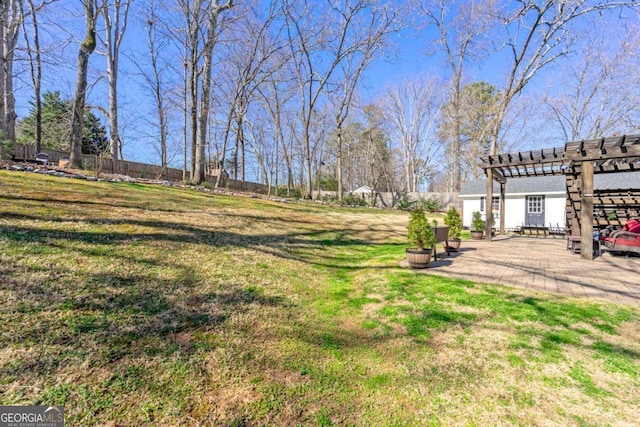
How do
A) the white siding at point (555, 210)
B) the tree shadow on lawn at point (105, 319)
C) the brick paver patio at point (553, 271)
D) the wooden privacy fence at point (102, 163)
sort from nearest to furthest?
the tree shadow on lawn at point (105, 319) < the brick paver patio at point (553, 271) < the wooden privacy fence at point (102, 163) < the white siding at point (555, 210)

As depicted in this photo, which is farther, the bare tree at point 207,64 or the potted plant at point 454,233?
the bare tree at point 207,64

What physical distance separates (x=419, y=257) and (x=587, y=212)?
14.2 feet

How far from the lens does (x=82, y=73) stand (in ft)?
33.1

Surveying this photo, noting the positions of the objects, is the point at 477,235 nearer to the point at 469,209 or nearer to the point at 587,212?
the point at 587,212

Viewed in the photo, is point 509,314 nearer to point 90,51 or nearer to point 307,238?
point 307,238

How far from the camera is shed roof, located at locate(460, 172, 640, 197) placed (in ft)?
46.4

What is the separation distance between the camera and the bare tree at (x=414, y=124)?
1065 inches

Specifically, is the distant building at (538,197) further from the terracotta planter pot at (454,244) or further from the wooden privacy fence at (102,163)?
the wooden privacy fence at (102,163)

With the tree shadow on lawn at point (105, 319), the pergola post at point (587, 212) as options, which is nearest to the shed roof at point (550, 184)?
the pergola post at point (587, 212)

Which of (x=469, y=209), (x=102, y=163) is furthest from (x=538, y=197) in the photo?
(x=102, y=163)

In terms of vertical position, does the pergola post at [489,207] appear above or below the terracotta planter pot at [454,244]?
above

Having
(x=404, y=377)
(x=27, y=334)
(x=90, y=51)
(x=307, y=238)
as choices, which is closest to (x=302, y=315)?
(x=404, y=377)

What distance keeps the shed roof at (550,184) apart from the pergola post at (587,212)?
9451mm

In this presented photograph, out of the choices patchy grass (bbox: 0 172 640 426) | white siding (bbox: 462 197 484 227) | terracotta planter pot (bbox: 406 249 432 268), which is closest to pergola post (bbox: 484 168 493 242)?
terracotta planter pot (bbox: 406 249 432 268)
